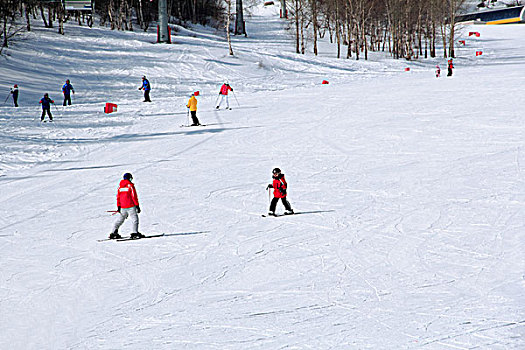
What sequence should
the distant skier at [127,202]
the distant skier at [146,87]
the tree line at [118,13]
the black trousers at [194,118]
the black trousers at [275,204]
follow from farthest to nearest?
the tree line at [118,13]
the distant skier at [146,87]
the black trousers at [194,118]
the black trousers at [275,204]
the distant skier at [127,202]

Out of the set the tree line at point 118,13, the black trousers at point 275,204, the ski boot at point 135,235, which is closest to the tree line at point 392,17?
the tree line at point 118,13

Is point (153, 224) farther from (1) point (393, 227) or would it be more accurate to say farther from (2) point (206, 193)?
(1) point (393, 227)

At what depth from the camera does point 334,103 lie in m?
25.9

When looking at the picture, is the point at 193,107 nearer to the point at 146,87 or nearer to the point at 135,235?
the point at 146,87

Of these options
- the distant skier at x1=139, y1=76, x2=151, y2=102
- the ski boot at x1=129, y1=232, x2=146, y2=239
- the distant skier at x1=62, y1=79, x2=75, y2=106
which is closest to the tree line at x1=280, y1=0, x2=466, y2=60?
the distant skier at x1=139, y1=76, x2=151, y2=102

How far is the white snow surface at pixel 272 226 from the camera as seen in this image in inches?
254

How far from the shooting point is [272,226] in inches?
408

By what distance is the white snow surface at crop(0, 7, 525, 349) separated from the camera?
6.45 metres

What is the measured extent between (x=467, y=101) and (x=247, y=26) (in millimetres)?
49791

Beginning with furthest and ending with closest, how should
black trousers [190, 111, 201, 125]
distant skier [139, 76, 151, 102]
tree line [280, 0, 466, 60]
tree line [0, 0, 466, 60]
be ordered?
tree line [280, 0, 466, 60], tree line [0, 0, 466, 60], distant skier [139, 76, 151, 102], black trousers [190, 111, 201, 125]

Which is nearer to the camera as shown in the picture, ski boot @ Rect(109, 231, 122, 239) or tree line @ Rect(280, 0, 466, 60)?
ski boot @ Rect(109, 231, 122, 239)

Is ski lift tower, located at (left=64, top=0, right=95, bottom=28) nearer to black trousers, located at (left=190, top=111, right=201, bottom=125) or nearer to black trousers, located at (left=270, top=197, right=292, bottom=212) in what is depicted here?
black trousers, located at (left=190, top=111, right=201, bottom=125)

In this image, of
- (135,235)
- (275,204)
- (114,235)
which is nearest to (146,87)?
(275,204)

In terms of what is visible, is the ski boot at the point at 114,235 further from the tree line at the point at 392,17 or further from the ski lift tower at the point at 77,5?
the tree line at the point at 392,17
